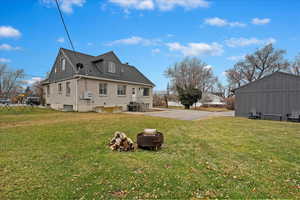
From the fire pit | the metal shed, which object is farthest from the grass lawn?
the metal shed

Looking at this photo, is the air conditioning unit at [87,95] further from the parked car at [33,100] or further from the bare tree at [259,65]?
the bare tree at [259,65]

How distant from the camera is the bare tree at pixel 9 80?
2908cm

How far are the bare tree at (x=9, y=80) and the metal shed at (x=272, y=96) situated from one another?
1471 inches

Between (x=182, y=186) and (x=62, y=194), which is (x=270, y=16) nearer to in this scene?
(x=182, y=186)

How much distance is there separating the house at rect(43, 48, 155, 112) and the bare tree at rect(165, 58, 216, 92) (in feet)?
58.4

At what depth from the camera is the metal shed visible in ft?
36.0

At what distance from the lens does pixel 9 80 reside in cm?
3062

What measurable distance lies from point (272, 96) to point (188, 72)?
24092mm

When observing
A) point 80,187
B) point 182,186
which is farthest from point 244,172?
point 80,187

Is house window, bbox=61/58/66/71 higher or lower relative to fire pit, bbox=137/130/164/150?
higher

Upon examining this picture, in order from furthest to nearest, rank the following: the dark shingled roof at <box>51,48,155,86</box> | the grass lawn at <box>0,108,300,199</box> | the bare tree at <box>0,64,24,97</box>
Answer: the bare tree at <box>0,64,24,97</box>, the dark shingled roof at <box>51,48,155,86</box>, the grass lawn at <box>0,108,300,199</box>

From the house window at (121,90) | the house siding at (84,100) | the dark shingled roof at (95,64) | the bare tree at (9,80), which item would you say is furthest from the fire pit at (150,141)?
the bare tree at (9,80)

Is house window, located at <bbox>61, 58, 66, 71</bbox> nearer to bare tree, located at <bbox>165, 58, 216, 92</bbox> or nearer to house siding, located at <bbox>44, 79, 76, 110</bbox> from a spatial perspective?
house siding, located at <bbox>44, 79, 76, 110</bbox>

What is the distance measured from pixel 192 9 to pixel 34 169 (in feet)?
43.9
